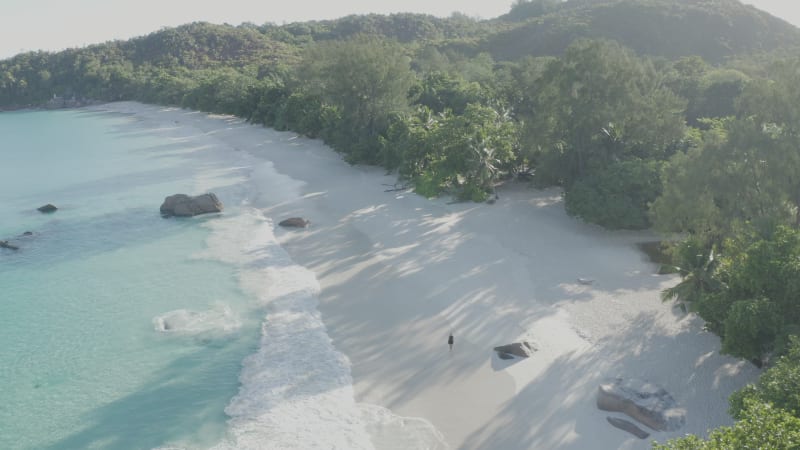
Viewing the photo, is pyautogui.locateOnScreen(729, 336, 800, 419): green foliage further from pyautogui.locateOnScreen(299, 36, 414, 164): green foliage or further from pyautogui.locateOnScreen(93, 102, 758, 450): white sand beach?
pyautogui.locateOnScreen(299, 36, 414, 164): green foliage

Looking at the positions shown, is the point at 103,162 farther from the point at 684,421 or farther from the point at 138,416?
the point at 684,421

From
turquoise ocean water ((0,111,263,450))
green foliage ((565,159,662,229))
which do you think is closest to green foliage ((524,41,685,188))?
green foliage ((565,159,662,229))

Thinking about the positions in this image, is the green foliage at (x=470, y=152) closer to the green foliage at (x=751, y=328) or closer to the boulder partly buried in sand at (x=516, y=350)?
the boulder partly buried in sand at (x=516, y=350)

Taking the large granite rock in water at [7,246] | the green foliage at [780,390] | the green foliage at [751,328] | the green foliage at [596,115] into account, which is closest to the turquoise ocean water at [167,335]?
the large granite rock in water at [7,246]

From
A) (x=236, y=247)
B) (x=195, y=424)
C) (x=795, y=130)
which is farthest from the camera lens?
(x=236, y=247)

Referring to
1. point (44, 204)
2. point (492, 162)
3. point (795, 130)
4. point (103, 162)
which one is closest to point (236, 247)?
point (492, 162)
